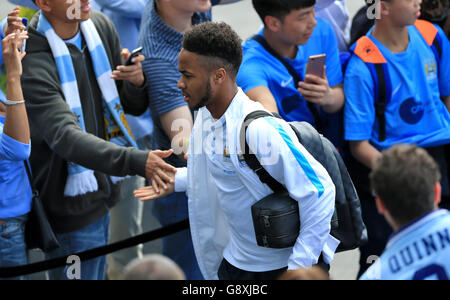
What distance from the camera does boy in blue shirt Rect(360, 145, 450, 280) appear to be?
6.91 feet

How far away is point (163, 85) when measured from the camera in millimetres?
4008

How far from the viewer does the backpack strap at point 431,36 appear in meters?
4.32

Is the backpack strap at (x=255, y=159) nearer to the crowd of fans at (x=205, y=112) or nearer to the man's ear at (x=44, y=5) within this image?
the crowd of fans at (x=205, y=112)

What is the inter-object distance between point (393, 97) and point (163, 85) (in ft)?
4.46

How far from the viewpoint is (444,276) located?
2098 mm

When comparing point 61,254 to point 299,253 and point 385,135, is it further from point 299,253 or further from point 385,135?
point 385,135

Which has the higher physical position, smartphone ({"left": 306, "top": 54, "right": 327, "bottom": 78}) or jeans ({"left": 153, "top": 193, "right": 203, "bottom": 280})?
smartphone ({"left": 306, "top": 54, "right": 327, "bottom": 78})

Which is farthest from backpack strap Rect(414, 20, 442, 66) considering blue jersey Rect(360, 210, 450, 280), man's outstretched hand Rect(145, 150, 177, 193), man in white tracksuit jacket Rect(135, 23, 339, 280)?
blue jersey Rect(360, 210, 450, 280)

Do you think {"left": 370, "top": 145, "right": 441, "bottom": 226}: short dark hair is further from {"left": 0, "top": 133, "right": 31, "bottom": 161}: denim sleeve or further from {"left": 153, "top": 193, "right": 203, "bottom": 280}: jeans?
{"left": 153, "top": 193, "right": 203, "bottom": 280}: jeans

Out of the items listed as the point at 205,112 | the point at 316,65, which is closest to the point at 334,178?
the point at 205,112

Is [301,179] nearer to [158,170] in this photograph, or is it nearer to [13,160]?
[158,170]

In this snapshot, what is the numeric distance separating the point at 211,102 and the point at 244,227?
567mm

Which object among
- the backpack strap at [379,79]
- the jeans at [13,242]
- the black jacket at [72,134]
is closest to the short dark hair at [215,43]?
the black jacket at [72,134]

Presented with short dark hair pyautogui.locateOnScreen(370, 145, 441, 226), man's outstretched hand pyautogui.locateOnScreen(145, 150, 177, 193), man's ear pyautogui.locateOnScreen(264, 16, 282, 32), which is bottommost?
man's outstretched hand pyautogui.locateOnScreen(145, 150, 177, 193)
